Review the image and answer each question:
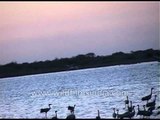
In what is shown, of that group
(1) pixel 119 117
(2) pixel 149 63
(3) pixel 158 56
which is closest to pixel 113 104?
(1) pixel 119 117

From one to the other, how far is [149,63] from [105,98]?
3526cm

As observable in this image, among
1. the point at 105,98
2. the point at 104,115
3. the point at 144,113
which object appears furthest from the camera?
the point at 105,98

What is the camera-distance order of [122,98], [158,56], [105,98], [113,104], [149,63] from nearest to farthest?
[113,104] → [122,98] → [105,98] → [158,56] → [149,63]

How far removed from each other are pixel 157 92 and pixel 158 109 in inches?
218

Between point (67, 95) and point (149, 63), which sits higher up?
point (67, 95)

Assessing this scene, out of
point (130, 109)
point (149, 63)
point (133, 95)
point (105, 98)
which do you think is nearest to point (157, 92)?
point (133, 95)

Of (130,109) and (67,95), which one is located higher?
(130,109)

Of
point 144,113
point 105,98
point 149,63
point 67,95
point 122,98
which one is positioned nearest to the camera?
point 144,113

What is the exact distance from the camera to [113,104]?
1623 centimetres

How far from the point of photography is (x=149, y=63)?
53250mm

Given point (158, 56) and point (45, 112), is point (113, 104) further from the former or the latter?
point (158, 56)

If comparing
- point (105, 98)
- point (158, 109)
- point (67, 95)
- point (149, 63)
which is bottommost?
point (149, 63)

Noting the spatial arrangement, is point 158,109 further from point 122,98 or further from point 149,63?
point 149,63

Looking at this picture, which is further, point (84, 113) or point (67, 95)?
point (67, 95)
